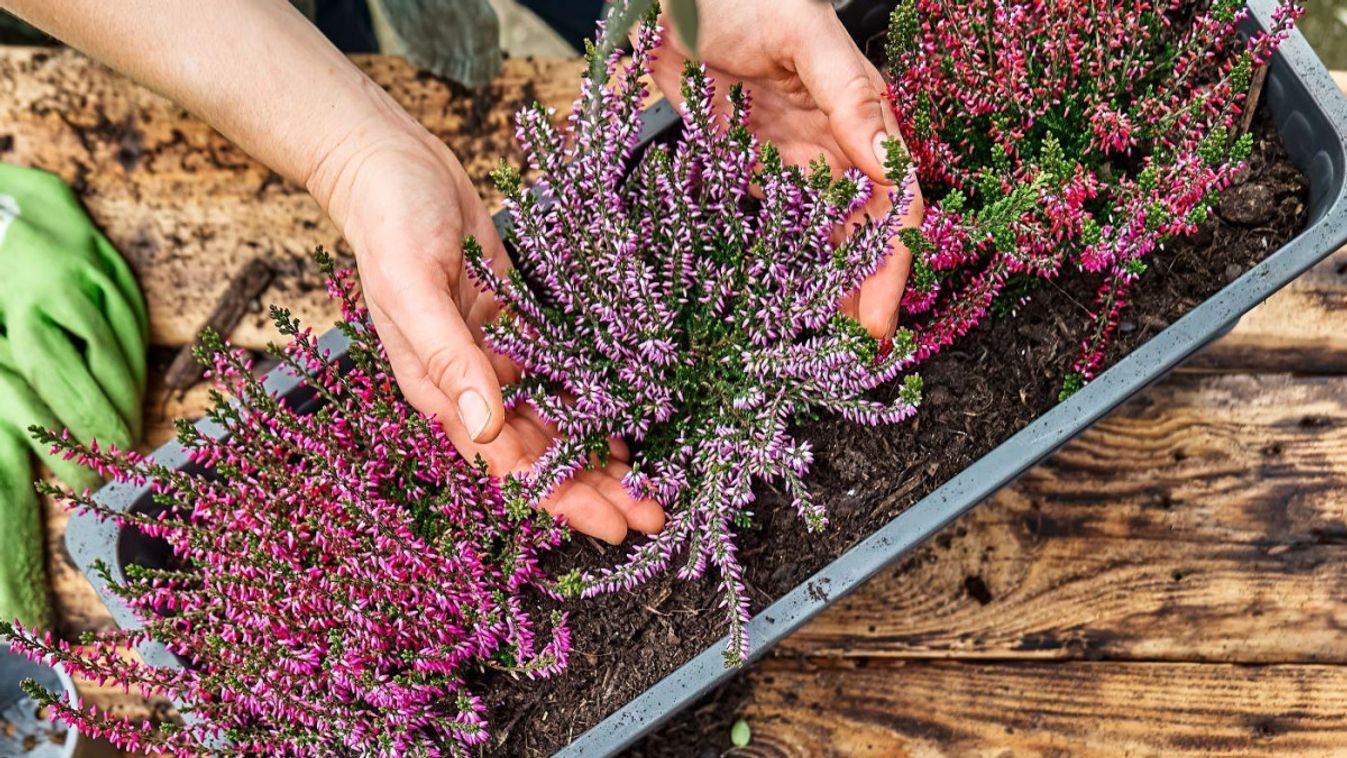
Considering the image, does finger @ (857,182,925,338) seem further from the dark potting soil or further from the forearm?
the forearm

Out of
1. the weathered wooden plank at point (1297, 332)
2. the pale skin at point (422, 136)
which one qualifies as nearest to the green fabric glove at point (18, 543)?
the pale skin at point (422, 136)

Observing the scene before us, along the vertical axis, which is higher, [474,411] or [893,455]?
[474,411]

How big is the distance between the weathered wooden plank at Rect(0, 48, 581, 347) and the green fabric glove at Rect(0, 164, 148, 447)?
0.16 feet

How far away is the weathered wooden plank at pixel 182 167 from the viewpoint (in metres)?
1.49

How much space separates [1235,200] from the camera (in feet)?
3.74

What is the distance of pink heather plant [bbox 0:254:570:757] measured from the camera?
1.01 meters

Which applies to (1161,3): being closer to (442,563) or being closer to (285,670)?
(442,563)

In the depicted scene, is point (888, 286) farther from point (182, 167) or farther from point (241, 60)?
point (182, 167)

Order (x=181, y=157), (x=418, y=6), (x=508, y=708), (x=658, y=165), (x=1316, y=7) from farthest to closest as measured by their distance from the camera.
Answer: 1. (x=1316, y=7)
2. (x=181, y=157)
3. (x=418, y=6)
4. (x=508, y=708)
5. (x=658, y=165)

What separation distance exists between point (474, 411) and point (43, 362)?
0.77m

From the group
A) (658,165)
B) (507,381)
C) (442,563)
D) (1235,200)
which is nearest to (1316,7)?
(1235,200)

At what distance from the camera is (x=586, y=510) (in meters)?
1.08

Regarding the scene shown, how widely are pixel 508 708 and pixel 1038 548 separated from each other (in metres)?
0.75

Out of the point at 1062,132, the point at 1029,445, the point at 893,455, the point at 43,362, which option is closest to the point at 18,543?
the point at 43,362
